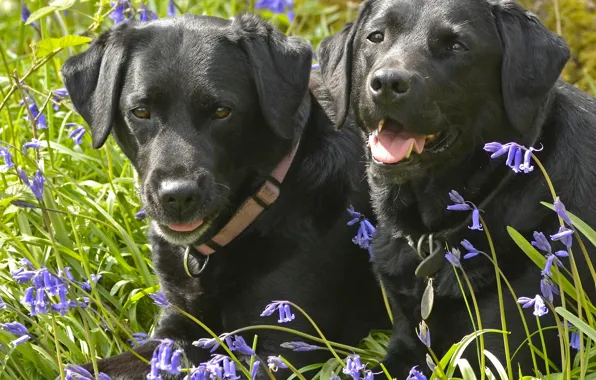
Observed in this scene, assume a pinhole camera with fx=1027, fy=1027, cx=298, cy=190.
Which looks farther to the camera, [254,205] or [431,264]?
[254,205]

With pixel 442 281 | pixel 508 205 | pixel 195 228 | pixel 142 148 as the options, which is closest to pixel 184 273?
pixel 195 228

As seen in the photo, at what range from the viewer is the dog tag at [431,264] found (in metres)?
3.51

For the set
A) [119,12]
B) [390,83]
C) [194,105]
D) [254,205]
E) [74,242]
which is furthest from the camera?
[119,12]

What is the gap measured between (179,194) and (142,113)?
14.5 inches

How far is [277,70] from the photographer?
383 cm

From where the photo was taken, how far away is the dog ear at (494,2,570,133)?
3.51 meters

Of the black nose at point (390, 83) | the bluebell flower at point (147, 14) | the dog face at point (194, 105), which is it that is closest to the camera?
the black nose at point (390, 83)

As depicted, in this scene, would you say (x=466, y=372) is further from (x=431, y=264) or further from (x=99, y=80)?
(x=99, y=80)

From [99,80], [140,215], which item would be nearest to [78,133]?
[140,215]

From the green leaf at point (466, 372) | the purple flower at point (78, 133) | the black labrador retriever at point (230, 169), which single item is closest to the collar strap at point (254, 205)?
the black labrador retriever at point (230, 169)

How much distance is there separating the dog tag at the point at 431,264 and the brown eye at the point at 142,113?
111 centimetres

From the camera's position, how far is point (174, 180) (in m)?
3.54

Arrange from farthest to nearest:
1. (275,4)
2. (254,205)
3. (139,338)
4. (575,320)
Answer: (275,4), (139,338), (254,205), (575,320)

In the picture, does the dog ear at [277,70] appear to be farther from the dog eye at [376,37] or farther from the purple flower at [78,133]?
Answer: the purple flower at [78,133]
